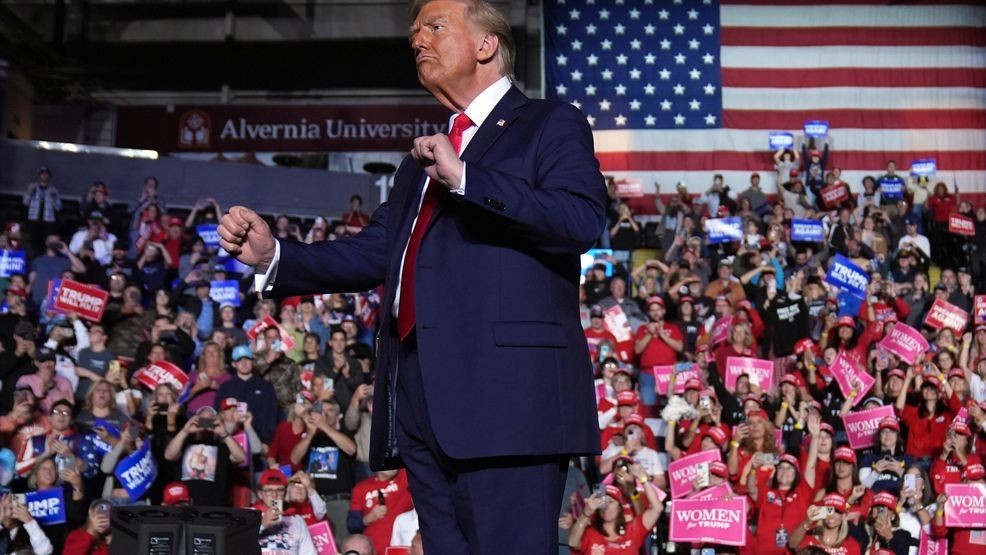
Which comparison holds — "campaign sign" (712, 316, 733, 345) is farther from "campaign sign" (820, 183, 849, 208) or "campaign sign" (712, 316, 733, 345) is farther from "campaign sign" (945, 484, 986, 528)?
"campaign sign" (820, 183, 849, 208)

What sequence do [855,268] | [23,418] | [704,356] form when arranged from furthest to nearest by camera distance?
[855,268] < [704,356] < [23,418]

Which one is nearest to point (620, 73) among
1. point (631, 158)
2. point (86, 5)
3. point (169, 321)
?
point (631, 158)

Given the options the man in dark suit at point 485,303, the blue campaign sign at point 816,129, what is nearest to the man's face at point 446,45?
the man in dark suit at point 485,303

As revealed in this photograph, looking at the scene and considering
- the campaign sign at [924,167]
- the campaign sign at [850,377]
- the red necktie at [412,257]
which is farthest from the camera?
the campaign sign at [924,167]

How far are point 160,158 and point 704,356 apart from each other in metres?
8.57

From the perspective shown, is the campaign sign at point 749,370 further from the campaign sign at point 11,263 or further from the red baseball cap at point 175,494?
the campaign sign at point 11,263

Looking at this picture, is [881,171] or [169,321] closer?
[169,321]

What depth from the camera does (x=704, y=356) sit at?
10820 mm

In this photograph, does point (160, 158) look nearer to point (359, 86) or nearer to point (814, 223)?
point (359, 86)

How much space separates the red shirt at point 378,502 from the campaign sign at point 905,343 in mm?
4658

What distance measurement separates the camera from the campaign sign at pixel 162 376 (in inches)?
377

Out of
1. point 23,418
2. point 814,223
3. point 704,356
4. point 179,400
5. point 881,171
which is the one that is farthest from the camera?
point 881,171

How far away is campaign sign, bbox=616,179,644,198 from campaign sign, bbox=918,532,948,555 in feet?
30.5

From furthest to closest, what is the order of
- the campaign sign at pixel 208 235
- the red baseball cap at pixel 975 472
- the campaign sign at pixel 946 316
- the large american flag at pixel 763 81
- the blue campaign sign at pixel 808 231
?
the large american flag at pixel 763 81
the blue campaign sign at pixel 808 231
the campaign sign at pixel 208 235
the campaign sign at pixel 946 316
the red baseball cap at pixel 975 472
